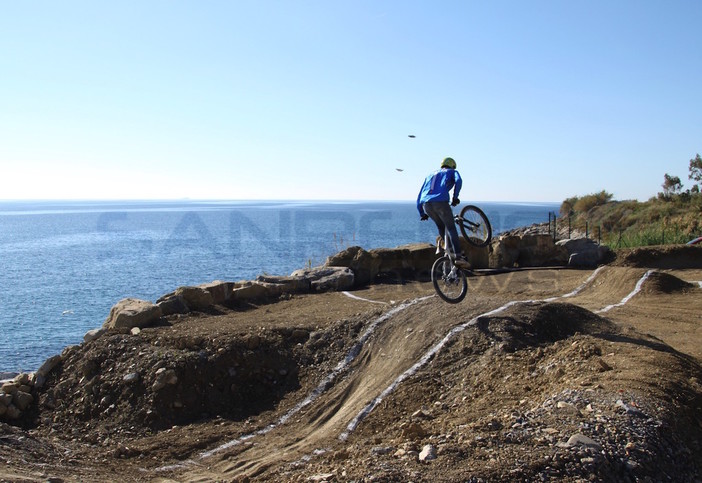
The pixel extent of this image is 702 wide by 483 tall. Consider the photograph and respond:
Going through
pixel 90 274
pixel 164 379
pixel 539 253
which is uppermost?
pixel 539 253

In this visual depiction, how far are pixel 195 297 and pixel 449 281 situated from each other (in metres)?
6.02

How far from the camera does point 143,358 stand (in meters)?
9.80

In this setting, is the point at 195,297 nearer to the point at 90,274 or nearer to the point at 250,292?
the point at 250,292

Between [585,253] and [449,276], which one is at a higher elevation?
[449,276]

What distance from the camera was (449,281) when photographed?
1073cm

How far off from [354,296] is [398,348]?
5774mm

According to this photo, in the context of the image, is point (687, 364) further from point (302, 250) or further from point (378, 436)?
point (302, 250)

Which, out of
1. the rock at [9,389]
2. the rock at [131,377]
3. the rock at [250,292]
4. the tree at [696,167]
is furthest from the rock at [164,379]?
the tree at [696,167]

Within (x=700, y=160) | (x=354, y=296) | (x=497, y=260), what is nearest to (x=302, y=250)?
(x=700, y=160)

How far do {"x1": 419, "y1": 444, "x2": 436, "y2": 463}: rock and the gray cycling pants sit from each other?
5.57 meters

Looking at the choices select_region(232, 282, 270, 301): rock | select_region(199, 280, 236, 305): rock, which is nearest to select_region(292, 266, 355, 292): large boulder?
select_region(232, 282, 270, 301): rock

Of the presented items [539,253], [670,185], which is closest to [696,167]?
[670,185]

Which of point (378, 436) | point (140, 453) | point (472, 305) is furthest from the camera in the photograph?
point (472, 305)

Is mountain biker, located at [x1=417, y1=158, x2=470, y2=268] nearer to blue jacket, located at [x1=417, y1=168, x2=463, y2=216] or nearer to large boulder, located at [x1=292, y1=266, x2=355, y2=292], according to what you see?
blue jacket, located at [x1=417, y1=168, x2=463, y2=216]
